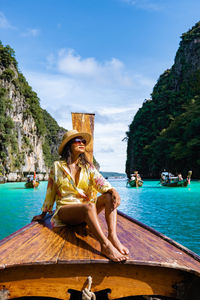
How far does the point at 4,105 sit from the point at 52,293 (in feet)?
112

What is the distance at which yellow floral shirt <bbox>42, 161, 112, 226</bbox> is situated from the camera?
2.40 meters

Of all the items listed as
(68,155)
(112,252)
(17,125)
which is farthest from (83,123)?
(17,125)

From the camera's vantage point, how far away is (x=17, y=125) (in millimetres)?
37469

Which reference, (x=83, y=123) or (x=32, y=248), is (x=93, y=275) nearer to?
(x=32, y=248)

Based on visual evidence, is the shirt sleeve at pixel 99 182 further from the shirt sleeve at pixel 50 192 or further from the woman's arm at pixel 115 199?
the shirt sleeve at pixel 50 192

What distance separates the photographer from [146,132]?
4644cm

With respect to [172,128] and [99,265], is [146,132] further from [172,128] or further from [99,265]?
[99,265]

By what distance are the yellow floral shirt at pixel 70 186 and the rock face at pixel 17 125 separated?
30749 millimetres

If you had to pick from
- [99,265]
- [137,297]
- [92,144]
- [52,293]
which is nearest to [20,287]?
[52,293]

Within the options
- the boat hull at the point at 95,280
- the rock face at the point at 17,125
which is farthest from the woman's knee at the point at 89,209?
the rock face at the point at 17,125

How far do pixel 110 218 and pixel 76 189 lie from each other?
0.48 m

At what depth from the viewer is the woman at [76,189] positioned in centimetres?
214

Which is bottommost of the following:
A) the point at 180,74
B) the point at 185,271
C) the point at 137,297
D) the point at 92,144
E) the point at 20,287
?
the point at 137,297

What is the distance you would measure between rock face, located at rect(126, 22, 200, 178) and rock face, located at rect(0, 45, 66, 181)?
18.6 m
